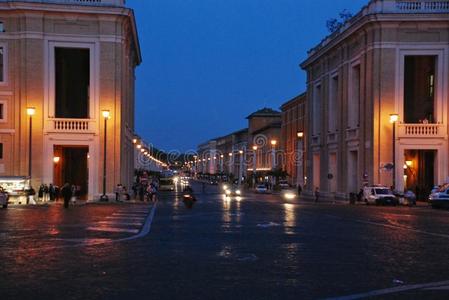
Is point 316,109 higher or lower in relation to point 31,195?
higher

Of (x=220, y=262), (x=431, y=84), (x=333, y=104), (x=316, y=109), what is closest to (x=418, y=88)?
(x=431, y=84)

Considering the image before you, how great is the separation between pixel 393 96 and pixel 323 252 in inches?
1584

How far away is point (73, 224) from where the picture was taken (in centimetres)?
2605

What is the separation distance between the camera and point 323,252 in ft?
56.0

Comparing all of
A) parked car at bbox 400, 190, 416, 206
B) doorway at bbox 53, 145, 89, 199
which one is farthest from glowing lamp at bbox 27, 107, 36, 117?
parked car at bbox 400, 190, 416, 206

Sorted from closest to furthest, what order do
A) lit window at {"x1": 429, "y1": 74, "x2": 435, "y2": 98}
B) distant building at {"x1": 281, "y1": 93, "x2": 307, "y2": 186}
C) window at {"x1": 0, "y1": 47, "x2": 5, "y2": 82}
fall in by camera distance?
window at {"x1": 0, "y1": 47, "x2": 5, "y2": 82} < lit window at {"x1": 429, "y1": 74, "x2": 435, "y2": 98} < distant building at {"x1": 281, "y1": 93, "x2": 307, "y2": 186}

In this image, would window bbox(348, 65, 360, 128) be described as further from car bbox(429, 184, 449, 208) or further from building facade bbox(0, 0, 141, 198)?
building facade bbox(0, 0, 141, 198)

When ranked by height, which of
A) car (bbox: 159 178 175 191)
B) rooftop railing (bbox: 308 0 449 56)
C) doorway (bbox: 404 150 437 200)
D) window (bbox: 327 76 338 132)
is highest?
rooftop railing (bbox: 308 0 449 56)

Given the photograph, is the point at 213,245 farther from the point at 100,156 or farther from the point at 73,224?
the point at 100,156

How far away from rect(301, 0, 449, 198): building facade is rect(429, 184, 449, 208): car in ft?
18.3

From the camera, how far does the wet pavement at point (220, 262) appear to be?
1137 cm

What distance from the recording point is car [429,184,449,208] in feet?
154

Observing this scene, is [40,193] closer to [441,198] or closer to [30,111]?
[30,111]

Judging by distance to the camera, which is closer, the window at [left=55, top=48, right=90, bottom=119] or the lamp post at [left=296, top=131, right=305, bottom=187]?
the window at [left=55, top=48, right=90, bottom=119]
